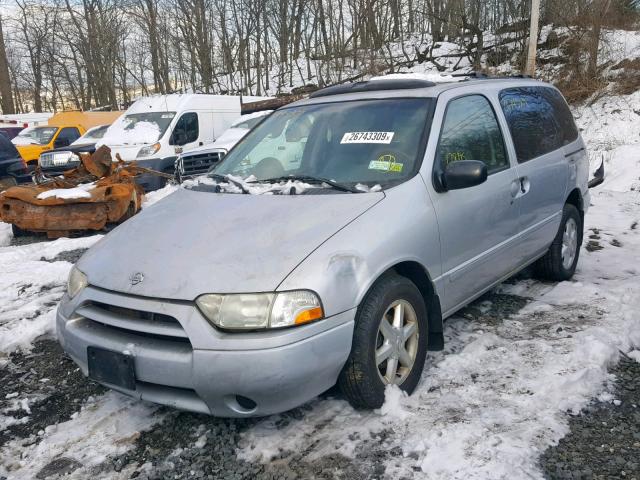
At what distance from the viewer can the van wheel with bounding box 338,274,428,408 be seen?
2.70 meters

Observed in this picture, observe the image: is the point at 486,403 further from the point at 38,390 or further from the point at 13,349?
the point at 13,349

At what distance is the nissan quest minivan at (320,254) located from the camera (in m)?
2.45

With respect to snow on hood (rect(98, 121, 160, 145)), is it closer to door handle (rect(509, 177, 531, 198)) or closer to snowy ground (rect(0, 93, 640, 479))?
snowy ground (rect(0, 93, 640, 479))

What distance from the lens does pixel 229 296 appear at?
2453mm

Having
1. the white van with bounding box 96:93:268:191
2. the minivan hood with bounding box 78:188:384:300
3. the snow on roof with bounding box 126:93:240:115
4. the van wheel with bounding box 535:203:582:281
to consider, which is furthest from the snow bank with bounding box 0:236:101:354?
the snow on roof with bounding box 126:93:240:115

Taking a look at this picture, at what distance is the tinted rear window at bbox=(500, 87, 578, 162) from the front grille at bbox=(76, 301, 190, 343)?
9.37 feet

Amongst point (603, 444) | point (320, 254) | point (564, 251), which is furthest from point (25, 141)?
point (603, 444)

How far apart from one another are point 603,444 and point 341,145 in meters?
2.22

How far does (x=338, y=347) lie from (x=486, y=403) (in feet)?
3.23

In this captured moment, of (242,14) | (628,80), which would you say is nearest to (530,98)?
(628,80)

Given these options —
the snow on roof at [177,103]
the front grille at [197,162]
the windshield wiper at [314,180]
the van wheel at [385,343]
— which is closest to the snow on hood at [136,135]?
the snow on roof at [177,103]

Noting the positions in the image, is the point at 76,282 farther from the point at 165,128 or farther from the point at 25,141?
the point at 25,141

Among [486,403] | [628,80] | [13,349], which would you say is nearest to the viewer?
[486,403]

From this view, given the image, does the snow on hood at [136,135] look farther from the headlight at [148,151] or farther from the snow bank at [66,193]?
the snow bank at [66,193]
